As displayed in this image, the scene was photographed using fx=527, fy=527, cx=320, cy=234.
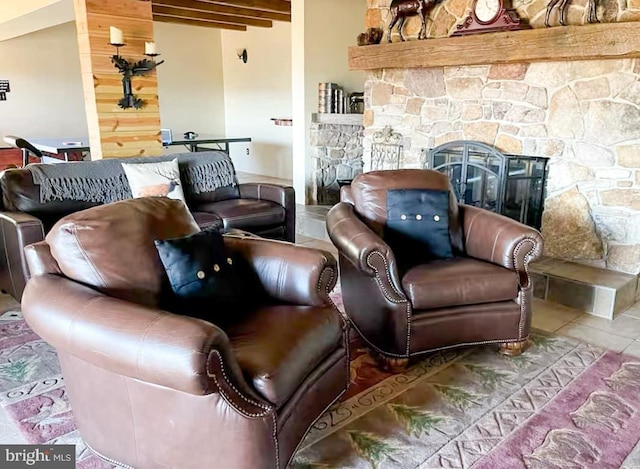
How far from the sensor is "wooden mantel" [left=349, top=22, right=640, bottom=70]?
3074 millimetres

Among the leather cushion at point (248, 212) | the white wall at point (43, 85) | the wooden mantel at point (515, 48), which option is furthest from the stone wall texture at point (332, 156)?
the white wall at point (43, 85)

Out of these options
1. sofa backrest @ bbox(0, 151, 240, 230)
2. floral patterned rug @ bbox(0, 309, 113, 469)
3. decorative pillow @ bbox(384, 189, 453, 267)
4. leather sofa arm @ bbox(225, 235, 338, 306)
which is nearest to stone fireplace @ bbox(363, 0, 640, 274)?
decorative pillow @ bbox(384, 189, 453, 267)

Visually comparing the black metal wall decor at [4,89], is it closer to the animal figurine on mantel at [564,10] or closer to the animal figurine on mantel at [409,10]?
the animal figurine on mantel at [409,10]

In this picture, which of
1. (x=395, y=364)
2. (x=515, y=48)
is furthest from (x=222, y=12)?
(x=395, y=364)

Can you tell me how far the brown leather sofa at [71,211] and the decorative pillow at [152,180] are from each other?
19 cm

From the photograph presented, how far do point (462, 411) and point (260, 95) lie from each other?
267 inches

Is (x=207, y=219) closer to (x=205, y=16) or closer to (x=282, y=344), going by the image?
(x=282, y=344)

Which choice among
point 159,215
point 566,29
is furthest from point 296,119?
point 159,215

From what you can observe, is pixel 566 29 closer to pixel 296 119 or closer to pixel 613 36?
pixel 613 36

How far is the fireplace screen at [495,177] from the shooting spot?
379 cm

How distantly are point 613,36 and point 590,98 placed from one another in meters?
0.42

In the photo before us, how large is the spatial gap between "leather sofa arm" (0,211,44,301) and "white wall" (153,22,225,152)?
201 inches

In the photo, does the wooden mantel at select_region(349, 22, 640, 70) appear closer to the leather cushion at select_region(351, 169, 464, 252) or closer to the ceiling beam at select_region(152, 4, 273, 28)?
the leather cushion at select_region(351, 169, 464, 252)

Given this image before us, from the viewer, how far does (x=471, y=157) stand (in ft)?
13.4
